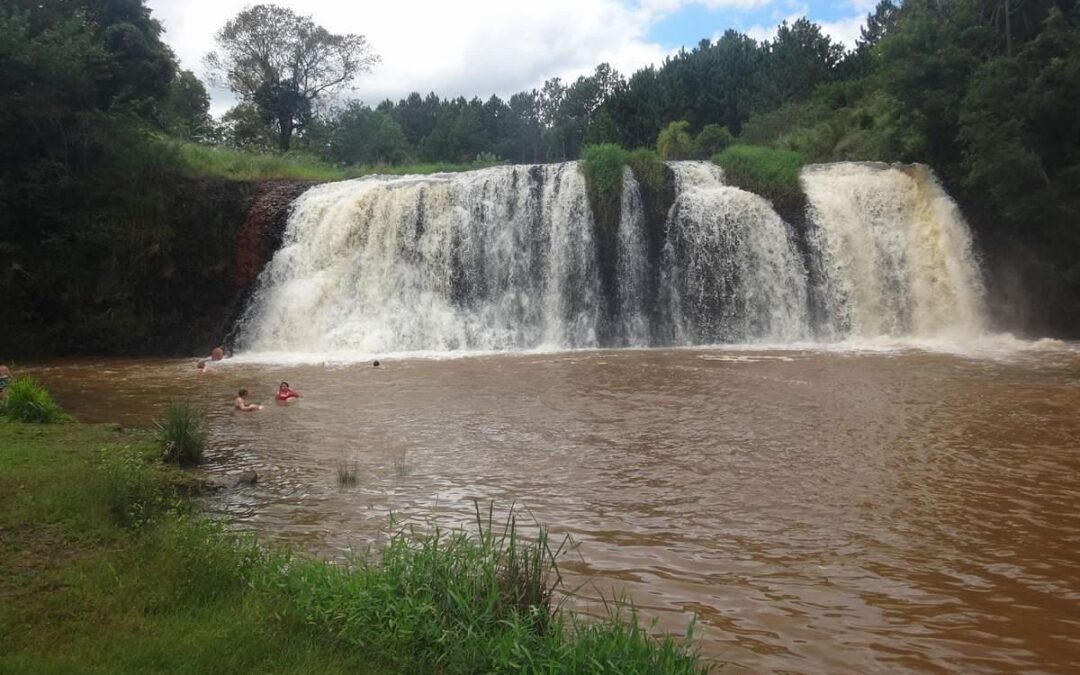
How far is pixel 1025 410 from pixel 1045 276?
42.2 feet

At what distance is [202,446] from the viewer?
845 cm

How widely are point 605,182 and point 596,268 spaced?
2.42 metres

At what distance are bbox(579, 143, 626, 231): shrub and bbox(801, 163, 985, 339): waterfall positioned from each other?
197 inches

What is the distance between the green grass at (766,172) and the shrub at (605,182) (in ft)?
10.3

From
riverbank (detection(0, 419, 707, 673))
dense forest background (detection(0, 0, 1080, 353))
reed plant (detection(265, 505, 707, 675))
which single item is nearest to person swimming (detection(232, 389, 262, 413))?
riverbank (detection(0, 419, 707, 673))

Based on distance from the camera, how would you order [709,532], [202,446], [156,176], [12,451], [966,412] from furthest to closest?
[156,176]
[966,412]
[202,446]
[12,451]
[709,532]

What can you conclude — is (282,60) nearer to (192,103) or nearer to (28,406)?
(192,103)

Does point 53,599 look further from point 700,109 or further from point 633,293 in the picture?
point 700,109

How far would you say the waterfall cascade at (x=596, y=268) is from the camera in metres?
20.5

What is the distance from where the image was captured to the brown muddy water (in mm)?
4824

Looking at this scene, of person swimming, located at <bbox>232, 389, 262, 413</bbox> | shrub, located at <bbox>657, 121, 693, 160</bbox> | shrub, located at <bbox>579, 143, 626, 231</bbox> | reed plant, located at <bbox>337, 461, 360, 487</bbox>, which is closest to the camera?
reed plant, located at <bbox>337, 461, 360, 487</bbox>

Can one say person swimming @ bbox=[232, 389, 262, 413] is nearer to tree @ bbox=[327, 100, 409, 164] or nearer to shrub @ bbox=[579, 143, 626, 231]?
shrub @ bbox=[579, 143, 626, 231]

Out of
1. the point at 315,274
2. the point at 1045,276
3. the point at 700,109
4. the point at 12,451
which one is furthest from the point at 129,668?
the point at 700,109

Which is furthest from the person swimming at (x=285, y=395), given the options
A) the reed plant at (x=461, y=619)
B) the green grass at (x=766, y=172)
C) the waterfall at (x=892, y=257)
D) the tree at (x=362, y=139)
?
the tree at (x=362, y=139)
